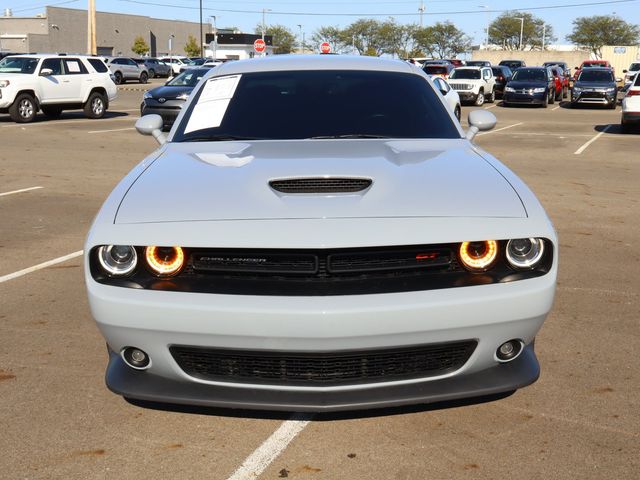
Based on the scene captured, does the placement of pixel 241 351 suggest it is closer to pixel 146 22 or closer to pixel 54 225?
pixel 54 225

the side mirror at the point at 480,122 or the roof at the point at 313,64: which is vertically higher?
the roof at the point at 313,64

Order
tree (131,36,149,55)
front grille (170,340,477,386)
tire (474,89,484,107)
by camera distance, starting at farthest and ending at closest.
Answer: tree (131,36,149,55), tire (474,89,484,107), front grille (170,340,477,386)

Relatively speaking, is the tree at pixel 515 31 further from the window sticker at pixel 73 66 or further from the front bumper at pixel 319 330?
the front bumper at pixel 319 330

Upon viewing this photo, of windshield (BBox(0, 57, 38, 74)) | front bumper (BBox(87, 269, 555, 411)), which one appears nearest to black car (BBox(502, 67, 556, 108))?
windshield (BBox(0, 57, 38, 74))

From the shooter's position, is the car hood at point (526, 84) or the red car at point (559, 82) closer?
the car hood at point (526, 84)

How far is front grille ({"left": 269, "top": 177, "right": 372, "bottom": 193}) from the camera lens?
11.6ft

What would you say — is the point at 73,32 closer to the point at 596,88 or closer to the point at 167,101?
the point at 596,88

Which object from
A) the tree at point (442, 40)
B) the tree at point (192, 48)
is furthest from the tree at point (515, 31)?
the tree at point (192, 48)

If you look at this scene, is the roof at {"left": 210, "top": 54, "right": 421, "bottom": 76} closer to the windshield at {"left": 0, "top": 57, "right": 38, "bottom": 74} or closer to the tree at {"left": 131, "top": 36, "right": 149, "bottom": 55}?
the windshield at {"left": 0, "top": 57, "right": 38, "bottom": 74}

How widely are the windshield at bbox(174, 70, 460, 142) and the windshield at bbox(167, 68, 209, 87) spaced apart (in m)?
16.4

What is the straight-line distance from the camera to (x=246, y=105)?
16.1 feet

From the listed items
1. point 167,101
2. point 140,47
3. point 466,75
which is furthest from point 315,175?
point 140,47

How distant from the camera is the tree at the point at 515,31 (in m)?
115

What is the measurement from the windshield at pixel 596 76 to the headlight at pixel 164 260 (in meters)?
31.4
